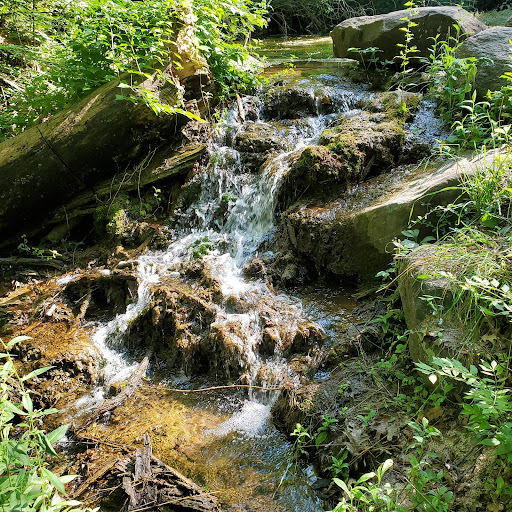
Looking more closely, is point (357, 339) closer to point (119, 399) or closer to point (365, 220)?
point (365, 220)

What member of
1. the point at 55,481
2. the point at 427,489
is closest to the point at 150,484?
the point at 55,481

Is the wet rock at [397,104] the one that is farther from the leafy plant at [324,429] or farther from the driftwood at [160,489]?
the driftwood at [160,489]

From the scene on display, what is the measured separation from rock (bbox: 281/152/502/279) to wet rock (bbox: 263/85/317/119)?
2.40 meters

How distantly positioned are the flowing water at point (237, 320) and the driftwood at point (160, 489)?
126 millimetres

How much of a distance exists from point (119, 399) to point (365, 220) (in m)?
2.85

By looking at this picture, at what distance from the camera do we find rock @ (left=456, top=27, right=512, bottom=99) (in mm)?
4277

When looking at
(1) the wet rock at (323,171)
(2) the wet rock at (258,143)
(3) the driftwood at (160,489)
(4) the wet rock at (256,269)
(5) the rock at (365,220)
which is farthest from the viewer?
(2) the wet rock at (258,143)

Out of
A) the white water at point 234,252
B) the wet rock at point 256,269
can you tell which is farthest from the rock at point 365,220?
the white water at point 234,252

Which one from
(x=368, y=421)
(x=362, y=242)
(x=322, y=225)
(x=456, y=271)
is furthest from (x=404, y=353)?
(x=322, y=225)

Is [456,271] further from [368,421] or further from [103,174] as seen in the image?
[103,174]

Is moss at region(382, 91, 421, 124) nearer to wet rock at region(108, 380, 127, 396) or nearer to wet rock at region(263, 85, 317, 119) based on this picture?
wet rock at region(263, 85, 317, 119)

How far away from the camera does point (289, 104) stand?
6.43 meters

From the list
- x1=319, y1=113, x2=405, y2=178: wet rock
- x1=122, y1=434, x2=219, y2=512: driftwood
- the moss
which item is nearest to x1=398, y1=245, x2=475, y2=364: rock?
x1=122, y1=434, x2=219, y2=512: driftwood

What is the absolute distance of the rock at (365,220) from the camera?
337 centimetres
